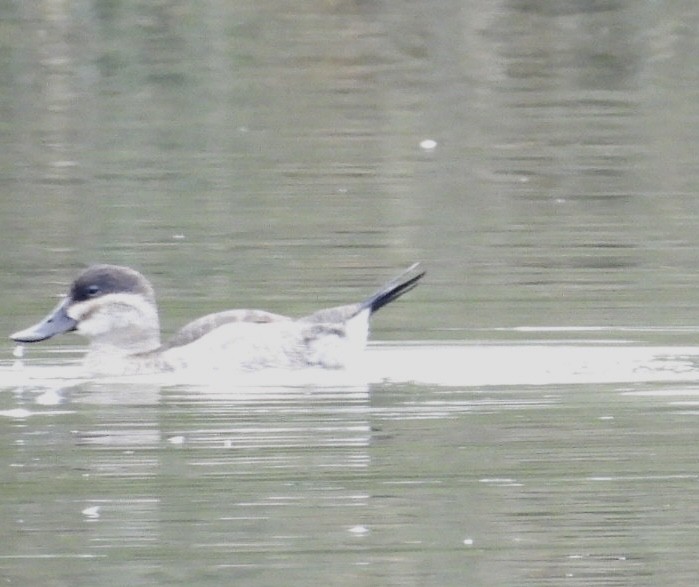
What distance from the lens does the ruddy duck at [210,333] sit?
385 inches

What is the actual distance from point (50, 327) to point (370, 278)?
2051mm

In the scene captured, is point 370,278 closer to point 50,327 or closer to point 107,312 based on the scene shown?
point 107,312

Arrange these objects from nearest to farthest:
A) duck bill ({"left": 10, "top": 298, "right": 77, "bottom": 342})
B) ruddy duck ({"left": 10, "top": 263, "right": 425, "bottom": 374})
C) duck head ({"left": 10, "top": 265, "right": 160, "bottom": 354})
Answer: ruddy duck ({"left": 10, "top": 263, "right": 425, "bottom": 374}), duck bill ({"left": 10, "top": 298, "right": 77, "bottom": 342}), duck head ({"left": 10, "top": 265, "right": 160, "bottom": 354})

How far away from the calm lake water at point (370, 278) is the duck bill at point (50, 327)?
12 cm

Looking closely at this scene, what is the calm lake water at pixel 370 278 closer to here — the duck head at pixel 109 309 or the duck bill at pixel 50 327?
the duck bill at pixel 50 327

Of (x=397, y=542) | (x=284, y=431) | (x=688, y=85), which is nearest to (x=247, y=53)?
(x=688, y=85)

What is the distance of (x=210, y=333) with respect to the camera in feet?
32.1

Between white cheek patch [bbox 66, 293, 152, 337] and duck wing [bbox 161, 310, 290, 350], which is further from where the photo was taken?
white cheek patch [bbox 66, 293, 152, 337]

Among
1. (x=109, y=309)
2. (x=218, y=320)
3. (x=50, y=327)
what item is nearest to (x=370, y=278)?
(x=109, y=309)

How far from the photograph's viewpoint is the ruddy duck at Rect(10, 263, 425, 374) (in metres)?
9.79

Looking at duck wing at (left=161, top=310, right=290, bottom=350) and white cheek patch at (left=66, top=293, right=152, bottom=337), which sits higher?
duck wing at (left=161, top=310, right=290, bottom=350)

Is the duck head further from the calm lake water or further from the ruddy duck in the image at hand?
the calm lake water

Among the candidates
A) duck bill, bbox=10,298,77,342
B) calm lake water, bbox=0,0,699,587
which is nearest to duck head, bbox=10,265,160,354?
duck bill, bbox=10,298,77,342

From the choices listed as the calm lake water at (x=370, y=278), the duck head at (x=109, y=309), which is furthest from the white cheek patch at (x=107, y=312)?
the calm lake water at (x=370, y=278)
